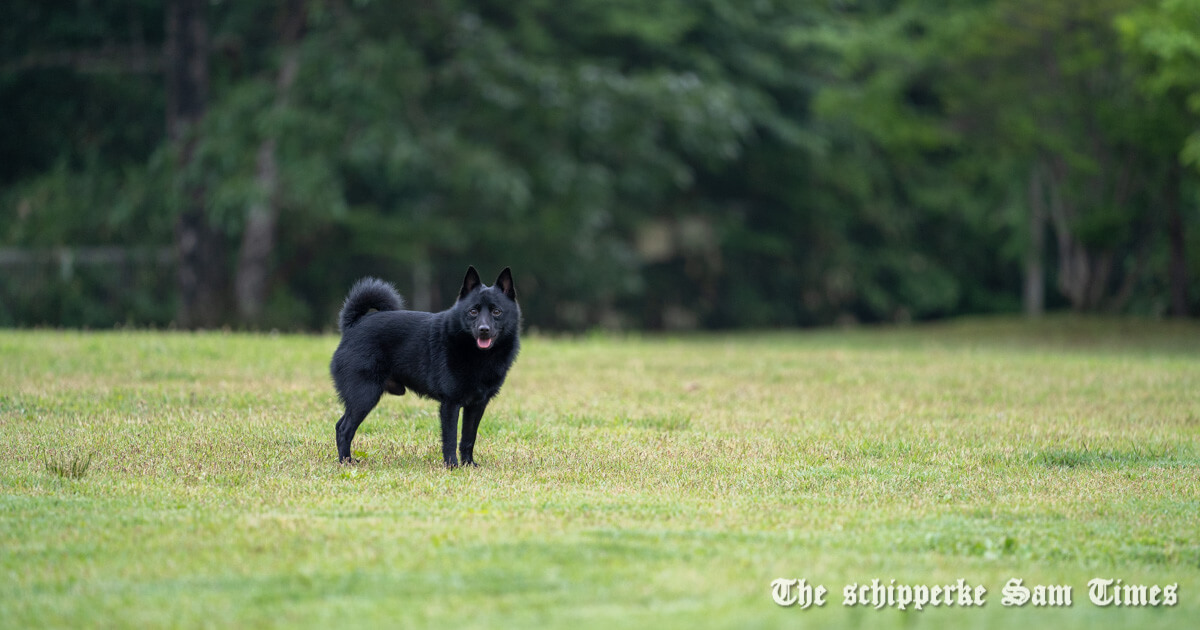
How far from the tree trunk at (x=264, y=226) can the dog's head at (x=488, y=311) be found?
15.9 meters

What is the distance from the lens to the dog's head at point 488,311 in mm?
8141

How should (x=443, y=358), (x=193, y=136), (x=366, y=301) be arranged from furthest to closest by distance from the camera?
(x=193, y=136)
(x=366, y=301)
(x=443, y=358)

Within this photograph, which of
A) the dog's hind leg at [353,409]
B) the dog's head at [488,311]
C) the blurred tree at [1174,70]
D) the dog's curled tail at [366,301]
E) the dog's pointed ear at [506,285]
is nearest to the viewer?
the dog's head at [488,311]

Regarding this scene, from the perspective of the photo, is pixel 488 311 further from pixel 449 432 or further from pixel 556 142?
pixel 556 142

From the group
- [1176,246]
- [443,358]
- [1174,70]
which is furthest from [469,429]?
[1176,246]

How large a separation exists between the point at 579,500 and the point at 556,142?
18994mm

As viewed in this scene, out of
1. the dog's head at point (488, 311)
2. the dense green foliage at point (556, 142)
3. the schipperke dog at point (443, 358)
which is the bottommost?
the schipperke dog at point (443, 358)

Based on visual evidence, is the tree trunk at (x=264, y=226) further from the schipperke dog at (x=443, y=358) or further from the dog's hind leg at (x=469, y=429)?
the dog's hind leg at (x=469, y=429)

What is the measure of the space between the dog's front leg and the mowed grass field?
28 centimetres

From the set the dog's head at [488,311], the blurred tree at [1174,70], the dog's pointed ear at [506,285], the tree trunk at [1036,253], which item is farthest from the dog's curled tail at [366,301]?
the tree trunk at [1036,253]

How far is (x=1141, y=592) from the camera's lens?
5605 mm

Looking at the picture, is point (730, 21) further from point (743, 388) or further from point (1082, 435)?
point (1082, 435)

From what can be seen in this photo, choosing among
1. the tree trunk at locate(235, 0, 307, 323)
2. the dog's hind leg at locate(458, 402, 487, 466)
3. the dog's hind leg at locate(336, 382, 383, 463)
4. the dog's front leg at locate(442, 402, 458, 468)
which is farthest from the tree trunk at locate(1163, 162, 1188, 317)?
the dog's hind leg at locate(336, 382, 383, 463)

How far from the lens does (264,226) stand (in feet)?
82.2
